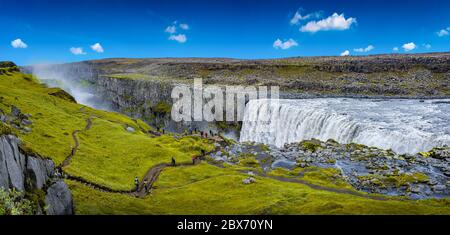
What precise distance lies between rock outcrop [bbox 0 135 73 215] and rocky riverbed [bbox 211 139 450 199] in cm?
3075

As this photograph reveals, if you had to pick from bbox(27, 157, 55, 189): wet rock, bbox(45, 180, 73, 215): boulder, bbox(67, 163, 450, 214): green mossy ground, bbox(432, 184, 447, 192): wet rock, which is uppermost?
bbox(27, 157, 55, 189): wet rock

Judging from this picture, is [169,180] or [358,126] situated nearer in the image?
[169,180]

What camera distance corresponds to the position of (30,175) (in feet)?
78.6

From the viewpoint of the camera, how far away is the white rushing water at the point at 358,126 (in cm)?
5191

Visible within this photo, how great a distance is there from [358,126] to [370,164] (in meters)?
13.7

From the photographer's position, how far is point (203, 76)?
18162 cm

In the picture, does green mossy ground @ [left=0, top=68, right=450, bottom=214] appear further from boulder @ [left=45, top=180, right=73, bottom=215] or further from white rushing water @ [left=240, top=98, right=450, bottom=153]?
white rushing water @ [left=240, top=98, right=450, bottom=153]

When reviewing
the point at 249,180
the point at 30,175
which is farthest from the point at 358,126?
the point at 30,175

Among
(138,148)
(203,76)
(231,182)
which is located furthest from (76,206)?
(203,76)

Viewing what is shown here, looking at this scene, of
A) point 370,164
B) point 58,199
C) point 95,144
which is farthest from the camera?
point 95,144

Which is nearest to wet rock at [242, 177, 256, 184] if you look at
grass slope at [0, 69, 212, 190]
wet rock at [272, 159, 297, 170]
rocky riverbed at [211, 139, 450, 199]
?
rocky riverbed at [211, 139, 450, 199]

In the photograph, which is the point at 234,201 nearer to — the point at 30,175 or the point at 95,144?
the point at 30,175

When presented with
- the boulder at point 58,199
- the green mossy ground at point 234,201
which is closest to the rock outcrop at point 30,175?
the boulder at point 58,199

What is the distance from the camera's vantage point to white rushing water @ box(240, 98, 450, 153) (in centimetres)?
5191
